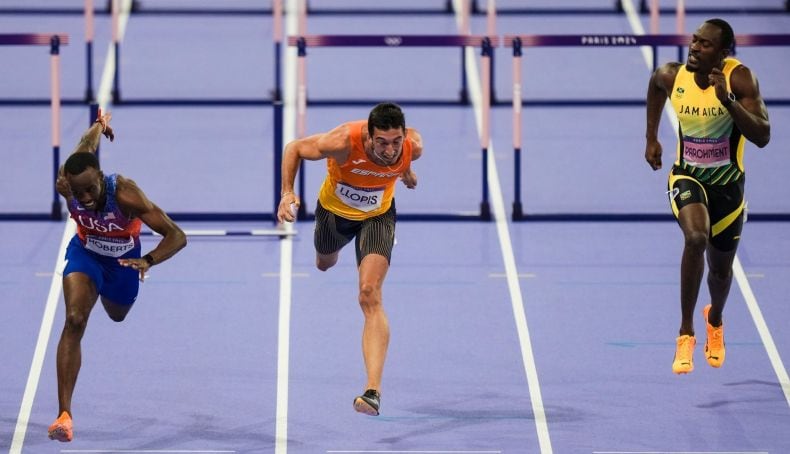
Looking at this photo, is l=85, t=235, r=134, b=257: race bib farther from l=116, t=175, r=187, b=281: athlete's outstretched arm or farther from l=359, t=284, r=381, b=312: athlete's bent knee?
l=359, t=284, r=381, b=312: athlete's bent knee

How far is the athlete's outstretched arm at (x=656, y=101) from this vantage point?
35.1 feet

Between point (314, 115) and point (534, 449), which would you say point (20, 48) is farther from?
point (534, 449)

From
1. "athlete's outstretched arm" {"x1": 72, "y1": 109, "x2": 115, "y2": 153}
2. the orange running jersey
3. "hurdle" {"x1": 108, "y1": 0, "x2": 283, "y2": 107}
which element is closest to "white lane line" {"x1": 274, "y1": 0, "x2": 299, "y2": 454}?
"hurdle" {"x1": 108, "y1": 0, "x2": 283, "y2": 107}

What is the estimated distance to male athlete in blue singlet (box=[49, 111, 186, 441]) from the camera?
983 cm

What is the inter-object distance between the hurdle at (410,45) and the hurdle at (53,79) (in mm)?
1815

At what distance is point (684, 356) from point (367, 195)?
2.05 m

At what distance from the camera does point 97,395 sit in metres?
11.7

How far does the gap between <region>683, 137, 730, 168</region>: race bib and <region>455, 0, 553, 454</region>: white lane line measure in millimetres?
1843

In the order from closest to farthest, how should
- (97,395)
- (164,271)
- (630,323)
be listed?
(97,395), (630,323), (164,271)

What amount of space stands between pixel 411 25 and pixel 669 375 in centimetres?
809

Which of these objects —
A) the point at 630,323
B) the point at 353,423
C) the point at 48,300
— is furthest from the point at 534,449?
the point at 48,300

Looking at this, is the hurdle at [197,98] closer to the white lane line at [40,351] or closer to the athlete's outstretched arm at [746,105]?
the white lane line at [40,351]

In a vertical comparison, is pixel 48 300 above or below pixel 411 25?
below

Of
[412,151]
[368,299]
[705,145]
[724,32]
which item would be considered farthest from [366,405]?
[724,32]
